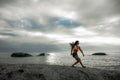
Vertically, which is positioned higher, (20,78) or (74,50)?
(74,50)

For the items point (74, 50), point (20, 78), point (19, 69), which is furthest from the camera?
point (74, 50)

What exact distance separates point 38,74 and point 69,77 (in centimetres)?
242

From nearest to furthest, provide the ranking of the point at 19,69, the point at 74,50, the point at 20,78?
the point at 20,78 → the point at 19,69 → the point at 74,50

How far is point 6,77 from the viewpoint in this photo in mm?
12711

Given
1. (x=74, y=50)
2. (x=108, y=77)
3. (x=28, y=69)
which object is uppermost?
(x=74, y=50)

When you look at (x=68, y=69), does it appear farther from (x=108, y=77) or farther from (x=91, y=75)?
(x=108, y=77)

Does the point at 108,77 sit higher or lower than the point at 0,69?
lower

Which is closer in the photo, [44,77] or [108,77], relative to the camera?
[44,77]

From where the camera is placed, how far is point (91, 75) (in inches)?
539

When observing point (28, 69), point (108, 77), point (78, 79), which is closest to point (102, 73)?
point (108, 77)

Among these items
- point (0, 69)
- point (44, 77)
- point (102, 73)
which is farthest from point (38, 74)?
point (102, 73)

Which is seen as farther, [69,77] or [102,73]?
[102,73]

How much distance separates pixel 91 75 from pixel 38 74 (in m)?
4.32

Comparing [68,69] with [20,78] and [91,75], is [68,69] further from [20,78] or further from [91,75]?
[20,78]
